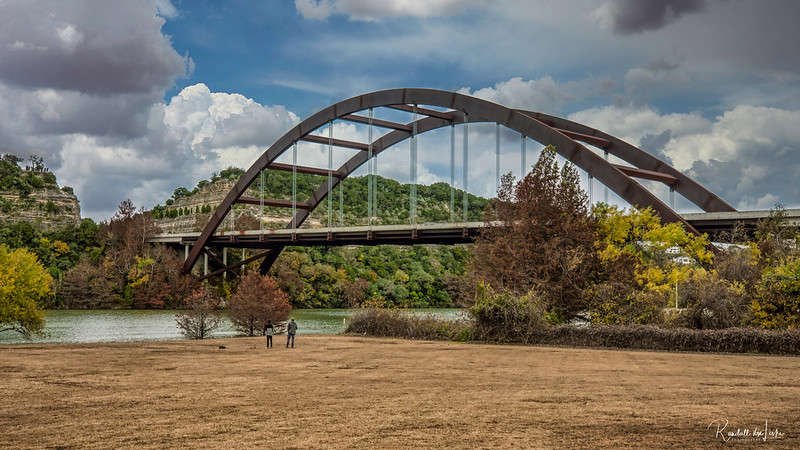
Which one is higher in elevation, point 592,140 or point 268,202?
point 592,140

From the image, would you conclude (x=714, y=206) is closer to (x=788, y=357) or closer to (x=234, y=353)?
(x=788, y=357)

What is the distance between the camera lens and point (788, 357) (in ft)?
61.9

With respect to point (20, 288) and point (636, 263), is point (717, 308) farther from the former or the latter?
point (20, 288)

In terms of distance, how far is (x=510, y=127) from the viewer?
3497cm

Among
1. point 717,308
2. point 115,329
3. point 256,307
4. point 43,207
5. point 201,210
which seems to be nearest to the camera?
point 717,308

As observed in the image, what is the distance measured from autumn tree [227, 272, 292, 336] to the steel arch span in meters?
13.5

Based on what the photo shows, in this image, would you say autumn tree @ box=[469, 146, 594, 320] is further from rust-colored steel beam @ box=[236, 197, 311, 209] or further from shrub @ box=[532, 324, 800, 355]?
rust-colored steel beam @ box=[236, 197, 311, 209]

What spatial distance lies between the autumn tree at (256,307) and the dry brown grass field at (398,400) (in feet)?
37.3

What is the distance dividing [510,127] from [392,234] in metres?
12.6

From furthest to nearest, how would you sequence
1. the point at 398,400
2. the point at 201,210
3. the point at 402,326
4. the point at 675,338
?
1. the point at 201,210
2. the point at 402,326
3. the point at 675,338
4. the point at 398,400

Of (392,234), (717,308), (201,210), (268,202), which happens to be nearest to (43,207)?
(201,210)

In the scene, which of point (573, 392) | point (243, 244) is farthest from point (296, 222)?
point (573, 392)

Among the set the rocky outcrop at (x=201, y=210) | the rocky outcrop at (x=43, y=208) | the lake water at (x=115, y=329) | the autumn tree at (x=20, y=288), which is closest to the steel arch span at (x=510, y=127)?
the lake water at (x=115, y=329)

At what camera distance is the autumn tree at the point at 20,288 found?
2873 centimetres
